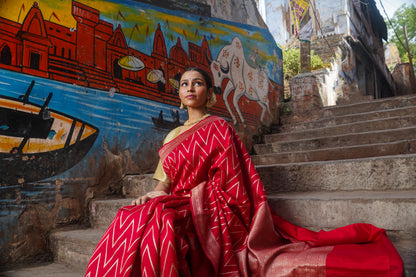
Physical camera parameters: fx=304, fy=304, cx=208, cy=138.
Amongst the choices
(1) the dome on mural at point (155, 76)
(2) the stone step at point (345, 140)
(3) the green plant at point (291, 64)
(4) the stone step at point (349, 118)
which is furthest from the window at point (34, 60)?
(3) the green plant at point (291, 64)

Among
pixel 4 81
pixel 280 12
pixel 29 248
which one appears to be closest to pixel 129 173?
pixel 29 248

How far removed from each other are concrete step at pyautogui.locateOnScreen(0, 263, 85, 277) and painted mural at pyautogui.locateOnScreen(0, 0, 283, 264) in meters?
0.29

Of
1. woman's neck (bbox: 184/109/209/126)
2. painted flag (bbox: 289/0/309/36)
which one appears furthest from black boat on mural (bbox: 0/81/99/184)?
painted flag (bbox: 289/0/309/36)

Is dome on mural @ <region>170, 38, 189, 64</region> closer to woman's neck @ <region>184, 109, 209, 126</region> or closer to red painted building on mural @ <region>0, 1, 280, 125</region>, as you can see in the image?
red painted building on mural @ <region>0, 1, 280, 125</region>

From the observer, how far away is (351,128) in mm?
4410

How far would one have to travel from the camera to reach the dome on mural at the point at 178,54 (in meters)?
3.92

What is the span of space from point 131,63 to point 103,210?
5.35ft

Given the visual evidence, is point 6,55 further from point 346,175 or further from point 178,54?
point 346,175

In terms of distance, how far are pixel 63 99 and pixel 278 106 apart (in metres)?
4.20

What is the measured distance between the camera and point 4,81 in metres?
2.50

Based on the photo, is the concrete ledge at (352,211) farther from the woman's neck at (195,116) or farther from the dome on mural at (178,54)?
the dome on mural at (178,54)

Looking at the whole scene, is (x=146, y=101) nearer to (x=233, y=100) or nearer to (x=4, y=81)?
(x=4, y=81)

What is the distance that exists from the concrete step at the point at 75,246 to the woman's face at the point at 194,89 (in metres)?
1.26

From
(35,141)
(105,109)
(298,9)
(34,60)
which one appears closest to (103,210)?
(35,141)
